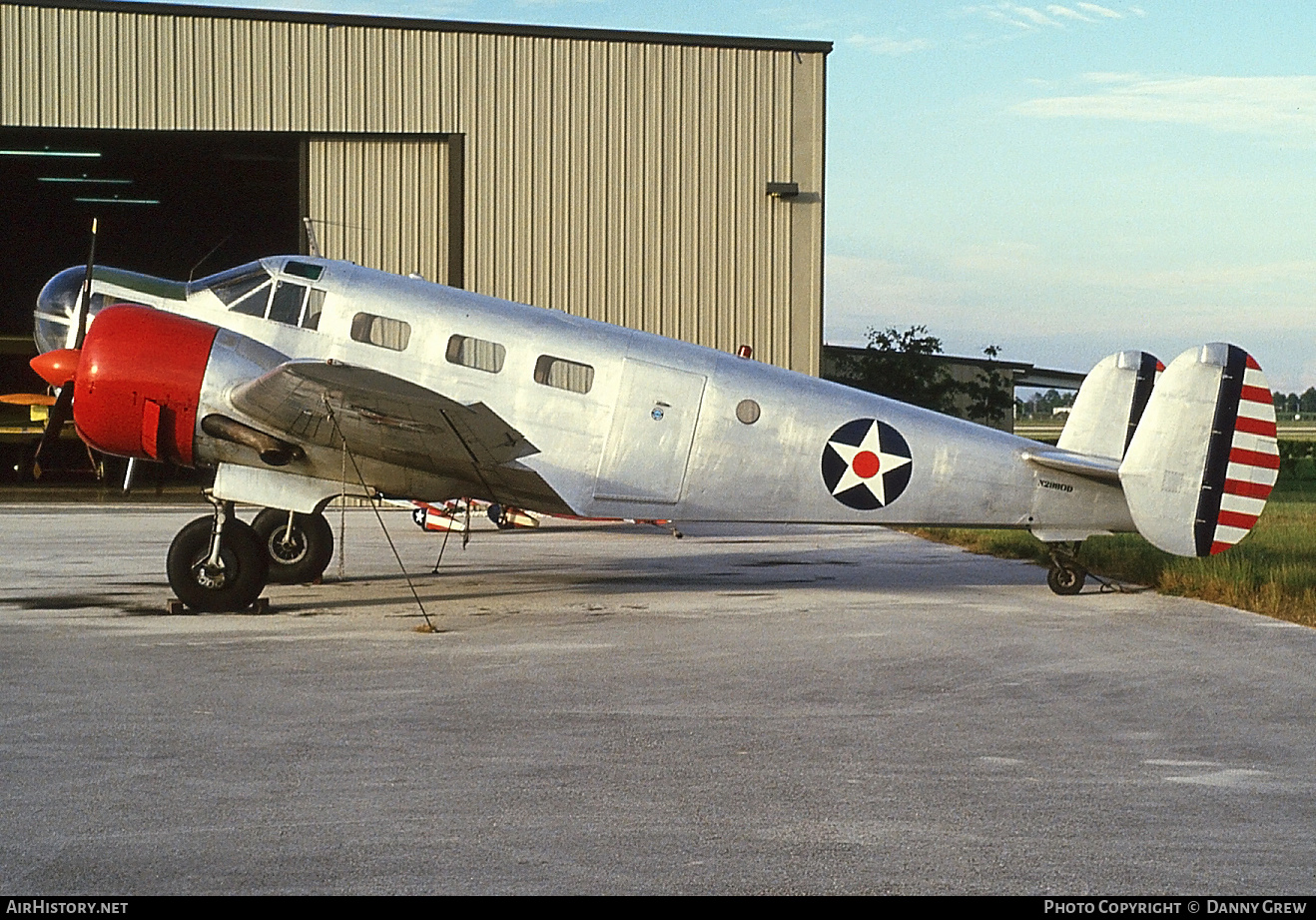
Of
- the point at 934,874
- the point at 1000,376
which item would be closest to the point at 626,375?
the point at 934,874

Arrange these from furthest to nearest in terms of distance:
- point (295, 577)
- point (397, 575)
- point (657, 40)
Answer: point (657, 40)
point (397, 575)
point (295, 577)

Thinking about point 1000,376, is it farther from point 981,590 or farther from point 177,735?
point 177,735

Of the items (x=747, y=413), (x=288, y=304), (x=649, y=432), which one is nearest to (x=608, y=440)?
(x=649, y=432)

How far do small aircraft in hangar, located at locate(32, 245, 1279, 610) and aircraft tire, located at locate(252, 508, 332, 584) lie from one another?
1.71m

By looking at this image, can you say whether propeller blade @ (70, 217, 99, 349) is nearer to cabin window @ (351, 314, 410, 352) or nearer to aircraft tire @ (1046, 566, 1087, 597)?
cabin window @ (351, 314, 410, 352)

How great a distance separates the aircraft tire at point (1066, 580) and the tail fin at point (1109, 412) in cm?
122

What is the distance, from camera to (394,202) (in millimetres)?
27969

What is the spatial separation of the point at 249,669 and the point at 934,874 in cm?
558

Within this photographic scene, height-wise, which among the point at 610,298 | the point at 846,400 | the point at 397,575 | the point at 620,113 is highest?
the point at 620,113

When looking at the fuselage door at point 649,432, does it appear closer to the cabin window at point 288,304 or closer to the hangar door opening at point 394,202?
the cabin window at point 288,304

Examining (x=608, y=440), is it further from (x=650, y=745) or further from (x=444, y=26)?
(x=444, y=26)

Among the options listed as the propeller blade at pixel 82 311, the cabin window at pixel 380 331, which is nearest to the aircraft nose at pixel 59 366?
the propeller blade at pixel 82 311

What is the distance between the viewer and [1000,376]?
51781 millimetres

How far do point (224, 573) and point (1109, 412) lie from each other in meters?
8.81
